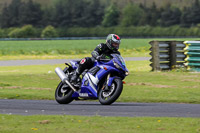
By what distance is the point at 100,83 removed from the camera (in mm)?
11742

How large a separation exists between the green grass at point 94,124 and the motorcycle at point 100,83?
2190mm

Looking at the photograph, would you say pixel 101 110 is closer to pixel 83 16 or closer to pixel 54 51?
pixel 54 51

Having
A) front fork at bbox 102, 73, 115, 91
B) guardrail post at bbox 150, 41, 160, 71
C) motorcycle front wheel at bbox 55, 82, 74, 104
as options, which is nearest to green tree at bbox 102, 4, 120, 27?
guardrail post at bbox 150, 41, 160, 71

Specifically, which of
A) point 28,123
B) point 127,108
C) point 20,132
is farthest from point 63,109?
point 20,132

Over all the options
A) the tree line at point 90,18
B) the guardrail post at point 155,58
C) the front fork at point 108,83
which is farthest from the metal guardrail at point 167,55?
the tree line at point 90,18

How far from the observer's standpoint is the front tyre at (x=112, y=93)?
11.0 m

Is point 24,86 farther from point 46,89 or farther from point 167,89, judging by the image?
point 167,89

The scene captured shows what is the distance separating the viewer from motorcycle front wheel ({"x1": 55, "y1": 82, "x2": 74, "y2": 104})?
40.1 ft

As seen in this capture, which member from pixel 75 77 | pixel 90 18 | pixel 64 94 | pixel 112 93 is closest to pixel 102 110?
pixel 112 93

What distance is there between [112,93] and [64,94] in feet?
5.57

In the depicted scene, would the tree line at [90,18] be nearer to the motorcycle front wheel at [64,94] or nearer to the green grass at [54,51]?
the green grass at [54,51]

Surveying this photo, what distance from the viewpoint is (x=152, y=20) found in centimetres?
17262

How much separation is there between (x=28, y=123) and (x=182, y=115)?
333 centimetres

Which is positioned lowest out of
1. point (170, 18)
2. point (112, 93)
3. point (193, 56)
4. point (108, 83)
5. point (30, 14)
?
point (170, 18)
